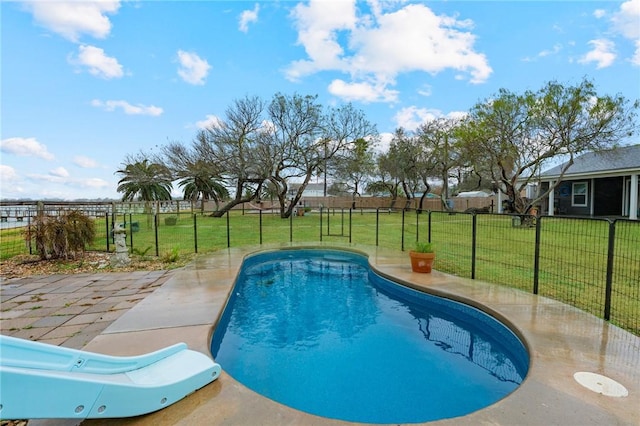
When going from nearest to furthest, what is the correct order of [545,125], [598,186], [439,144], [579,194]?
[545,125]
[598,186]
[579,194]
[439,144]

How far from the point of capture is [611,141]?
39.3 feet

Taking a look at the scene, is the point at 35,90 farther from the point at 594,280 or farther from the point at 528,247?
the point at 528,247

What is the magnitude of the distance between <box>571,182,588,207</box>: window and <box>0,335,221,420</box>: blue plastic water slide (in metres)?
22.4

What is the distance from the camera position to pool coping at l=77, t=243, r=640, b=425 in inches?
70.0

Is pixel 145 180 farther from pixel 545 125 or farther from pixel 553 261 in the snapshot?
pixel 545 125

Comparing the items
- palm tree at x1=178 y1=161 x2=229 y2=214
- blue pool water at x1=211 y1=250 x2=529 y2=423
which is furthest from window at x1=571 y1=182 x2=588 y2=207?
palm tree at x1=178 y1=161 x2=229 y2=214

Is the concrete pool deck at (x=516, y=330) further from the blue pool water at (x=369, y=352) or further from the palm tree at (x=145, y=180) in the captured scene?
the palm tree at (x=145, y=180)

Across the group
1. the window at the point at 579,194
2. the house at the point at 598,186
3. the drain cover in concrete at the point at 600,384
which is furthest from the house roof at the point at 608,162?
the drain cover in concrete at the point at 600,384

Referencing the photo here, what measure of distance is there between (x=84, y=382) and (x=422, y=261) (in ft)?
15.1

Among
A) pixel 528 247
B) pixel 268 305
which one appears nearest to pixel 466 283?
pixel 268 305

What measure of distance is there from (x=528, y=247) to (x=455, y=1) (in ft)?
22.4

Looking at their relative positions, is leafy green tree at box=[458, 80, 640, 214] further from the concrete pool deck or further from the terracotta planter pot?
the concrete pool deck

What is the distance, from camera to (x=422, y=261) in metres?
5.18

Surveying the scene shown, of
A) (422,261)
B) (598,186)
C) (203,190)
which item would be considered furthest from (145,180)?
(598,186)
